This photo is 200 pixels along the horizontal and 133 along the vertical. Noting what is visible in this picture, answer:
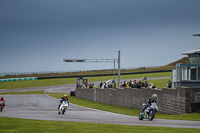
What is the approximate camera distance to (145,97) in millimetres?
30094

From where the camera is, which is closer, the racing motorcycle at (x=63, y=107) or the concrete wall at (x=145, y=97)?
the concrete wall at (x=145, y=97)

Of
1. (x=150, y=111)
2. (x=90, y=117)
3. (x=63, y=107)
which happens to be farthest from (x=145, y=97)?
(x=150, y=111)

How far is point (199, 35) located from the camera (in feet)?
101

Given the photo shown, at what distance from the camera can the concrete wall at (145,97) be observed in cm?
2283

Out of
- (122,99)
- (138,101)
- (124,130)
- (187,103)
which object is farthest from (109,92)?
(124,130)

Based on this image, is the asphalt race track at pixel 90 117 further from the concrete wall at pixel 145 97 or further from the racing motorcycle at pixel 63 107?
the concrete wall at pixel 145 97

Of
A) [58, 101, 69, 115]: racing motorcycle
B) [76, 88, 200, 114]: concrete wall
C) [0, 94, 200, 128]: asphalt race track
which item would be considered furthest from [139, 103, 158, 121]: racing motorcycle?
[58, 101, 69, 115]: racing motorcycle

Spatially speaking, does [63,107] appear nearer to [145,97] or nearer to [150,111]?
[145,97]

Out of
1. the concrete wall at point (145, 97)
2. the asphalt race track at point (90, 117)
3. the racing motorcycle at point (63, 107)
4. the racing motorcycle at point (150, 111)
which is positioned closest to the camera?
the asphalt race track at point (90, 117)

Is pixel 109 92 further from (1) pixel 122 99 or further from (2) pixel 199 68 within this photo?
(2) pixel 199 68

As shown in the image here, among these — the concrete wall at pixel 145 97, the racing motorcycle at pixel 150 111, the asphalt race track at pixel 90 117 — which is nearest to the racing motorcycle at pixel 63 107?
the asphalt race track at pixel 90 117

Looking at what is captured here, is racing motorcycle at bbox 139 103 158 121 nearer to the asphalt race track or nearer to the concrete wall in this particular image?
the asphalt race track

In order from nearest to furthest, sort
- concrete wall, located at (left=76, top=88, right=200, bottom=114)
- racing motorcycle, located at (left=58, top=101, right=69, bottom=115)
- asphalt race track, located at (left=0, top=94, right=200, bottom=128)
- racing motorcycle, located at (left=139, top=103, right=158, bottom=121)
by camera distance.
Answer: asphalt race track, located at (left=0, top=94, right=200, bottom=128)
racing motorcycle, located at (left=139, top=103, right=158, bottom=121)
concrete wall, located at (left=76, top=88, right=200, bottom=114)
racing motorcycle, located at (left=58, top=101, right=69, bottom=115)

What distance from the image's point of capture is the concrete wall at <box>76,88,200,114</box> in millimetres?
22828
